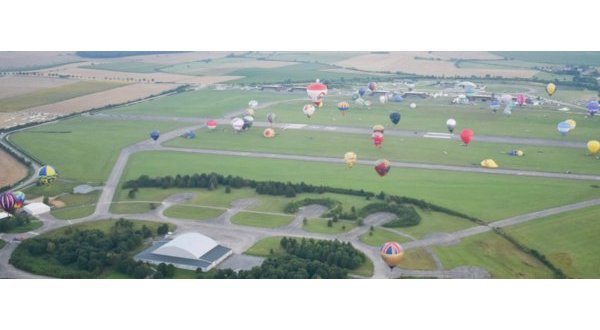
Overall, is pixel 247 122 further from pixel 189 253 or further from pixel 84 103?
pixel 189 253

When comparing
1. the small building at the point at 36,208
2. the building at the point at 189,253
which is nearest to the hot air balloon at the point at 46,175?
the small building at the point at 36,208

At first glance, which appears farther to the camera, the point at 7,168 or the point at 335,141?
the point at 335,141

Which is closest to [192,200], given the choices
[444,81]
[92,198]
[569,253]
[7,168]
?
[92,198]

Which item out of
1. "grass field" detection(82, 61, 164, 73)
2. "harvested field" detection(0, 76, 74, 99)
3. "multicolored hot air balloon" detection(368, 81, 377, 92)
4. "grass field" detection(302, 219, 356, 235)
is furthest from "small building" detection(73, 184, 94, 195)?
"grass field" detection(82, 61, 164, 73)

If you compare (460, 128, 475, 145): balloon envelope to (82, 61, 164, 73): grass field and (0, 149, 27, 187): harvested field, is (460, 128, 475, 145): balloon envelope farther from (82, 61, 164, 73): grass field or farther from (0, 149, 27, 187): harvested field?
(82, 61, 164, 73): grass field

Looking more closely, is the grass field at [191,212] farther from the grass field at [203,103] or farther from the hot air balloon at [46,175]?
the grass field at [203,103]

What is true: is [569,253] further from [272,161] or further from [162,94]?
[162,94]

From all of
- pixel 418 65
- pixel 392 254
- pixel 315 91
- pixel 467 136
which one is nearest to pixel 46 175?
pixel 392 254
